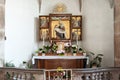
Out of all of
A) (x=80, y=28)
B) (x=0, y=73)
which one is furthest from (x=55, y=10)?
(x=0, y=73)

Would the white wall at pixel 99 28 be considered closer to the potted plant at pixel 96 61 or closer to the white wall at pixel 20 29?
the potted plant at pixel 96 61

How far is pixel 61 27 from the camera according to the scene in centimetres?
936

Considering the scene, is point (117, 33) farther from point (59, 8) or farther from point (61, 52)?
point (59, 8)

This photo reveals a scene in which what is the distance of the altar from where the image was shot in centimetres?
868

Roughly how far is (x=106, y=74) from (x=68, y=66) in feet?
14.1

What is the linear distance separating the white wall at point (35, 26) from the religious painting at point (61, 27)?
60 centimetres

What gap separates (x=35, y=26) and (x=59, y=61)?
176cm

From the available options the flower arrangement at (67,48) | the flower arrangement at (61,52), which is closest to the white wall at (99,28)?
the flower arrangement at (67,48)

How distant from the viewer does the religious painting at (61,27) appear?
9289mm

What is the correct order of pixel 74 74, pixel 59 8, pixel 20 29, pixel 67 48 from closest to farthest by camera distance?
pixel 74 74
pixel 20 29
pixel 67 48
pixel 59 8

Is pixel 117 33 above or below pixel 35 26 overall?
below

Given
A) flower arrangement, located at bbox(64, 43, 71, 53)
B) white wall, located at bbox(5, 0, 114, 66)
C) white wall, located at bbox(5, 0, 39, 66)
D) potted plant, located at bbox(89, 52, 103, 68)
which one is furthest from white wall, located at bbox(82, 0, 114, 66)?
white wall, located at bbox(5, 0, 39, 66)

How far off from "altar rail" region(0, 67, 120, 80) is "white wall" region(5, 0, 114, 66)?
3.58 metres

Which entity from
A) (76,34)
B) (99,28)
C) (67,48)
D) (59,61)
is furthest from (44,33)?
(99,28)
